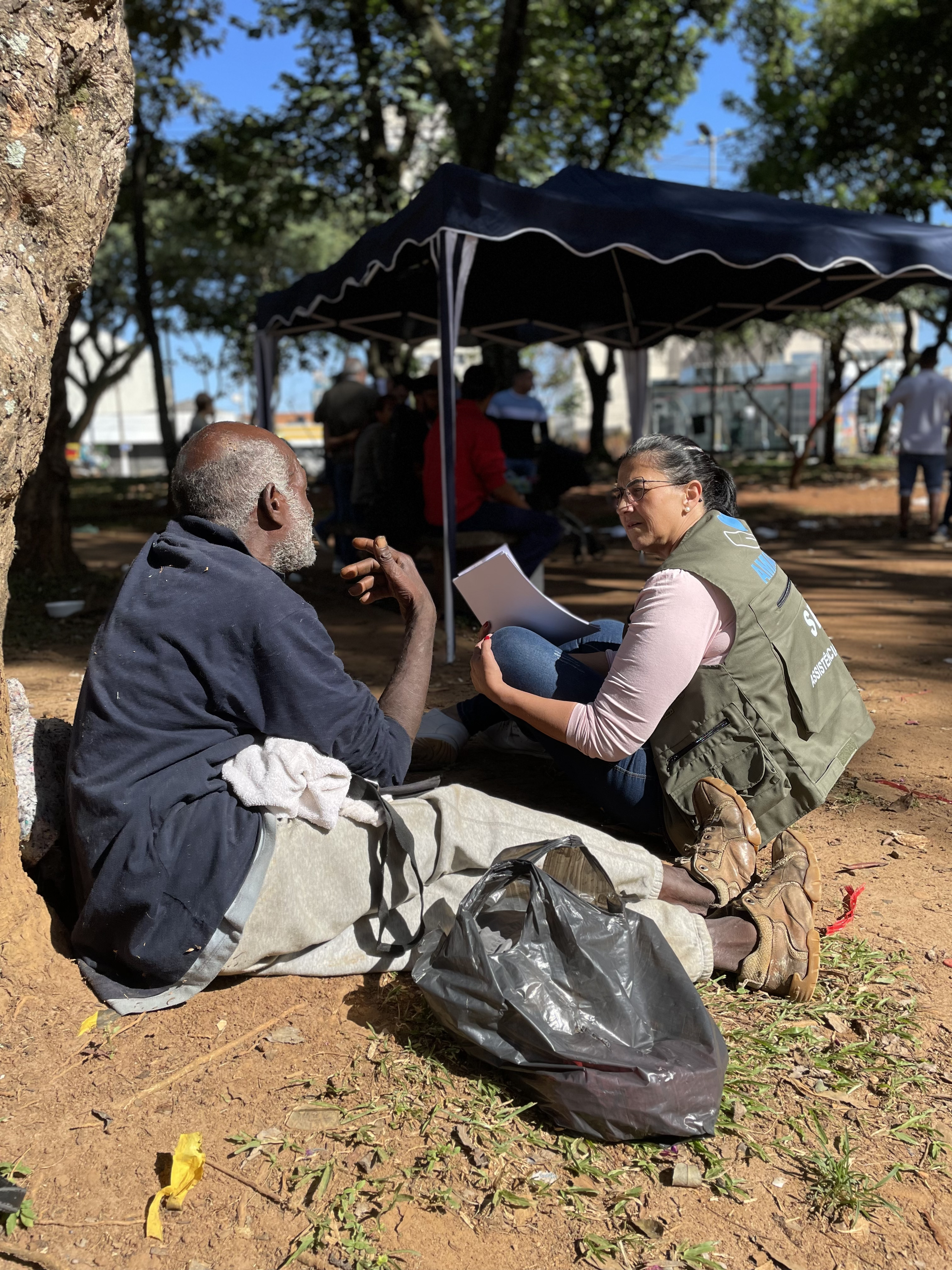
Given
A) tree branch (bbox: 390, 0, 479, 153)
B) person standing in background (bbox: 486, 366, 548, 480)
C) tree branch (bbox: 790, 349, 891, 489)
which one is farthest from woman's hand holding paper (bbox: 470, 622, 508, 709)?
tree branch (bbox: 790, 349, 891, 489)

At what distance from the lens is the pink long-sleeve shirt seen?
8.32 ft

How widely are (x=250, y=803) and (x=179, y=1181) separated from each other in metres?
0.74

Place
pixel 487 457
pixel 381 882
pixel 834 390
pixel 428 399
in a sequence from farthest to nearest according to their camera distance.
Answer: pixel 834 390
pixel 428 399
pixel 487 457
pixel 381 882

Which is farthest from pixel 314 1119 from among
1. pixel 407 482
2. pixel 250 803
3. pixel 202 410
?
pixel 202 410

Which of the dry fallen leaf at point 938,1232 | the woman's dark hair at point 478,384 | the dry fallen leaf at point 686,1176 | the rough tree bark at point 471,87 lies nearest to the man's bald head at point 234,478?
the dry fallen leaf at point 686,1176

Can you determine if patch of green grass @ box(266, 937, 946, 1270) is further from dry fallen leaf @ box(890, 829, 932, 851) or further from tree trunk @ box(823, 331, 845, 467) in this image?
tree trunk @ box(823, 331, 845, 467)

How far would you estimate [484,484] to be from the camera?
6.84 m

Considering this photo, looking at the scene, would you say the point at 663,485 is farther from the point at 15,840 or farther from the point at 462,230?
the point at 462,230

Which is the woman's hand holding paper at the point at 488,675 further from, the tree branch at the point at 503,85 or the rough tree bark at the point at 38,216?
the tree branch at the point at 503,85

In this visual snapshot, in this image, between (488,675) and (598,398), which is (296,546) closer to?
(488,675)

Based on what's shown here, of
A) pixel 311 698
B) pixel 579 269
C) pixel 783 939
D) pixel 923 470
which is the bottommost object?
pixel 783 939

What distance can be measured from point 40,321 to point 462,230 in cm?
347

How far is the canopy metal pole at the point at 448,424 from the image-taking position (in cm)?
559

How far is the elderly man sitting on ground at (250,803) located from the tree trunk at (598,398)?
18658 millimetres
